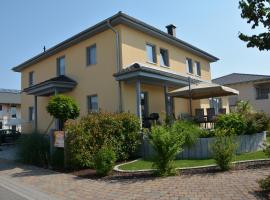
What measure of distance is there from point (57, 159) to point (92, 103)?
6.83m

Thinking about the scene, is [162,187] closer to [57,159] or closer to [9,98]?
[57,159]

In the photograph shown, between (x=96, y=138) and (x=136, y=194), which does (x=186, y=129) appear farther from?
(x=136, y=194)

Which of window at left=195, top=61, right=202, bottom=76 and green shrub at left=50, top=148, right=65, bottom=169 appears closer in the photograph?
green shrub at left=50, top=148, right=65, bottom=169

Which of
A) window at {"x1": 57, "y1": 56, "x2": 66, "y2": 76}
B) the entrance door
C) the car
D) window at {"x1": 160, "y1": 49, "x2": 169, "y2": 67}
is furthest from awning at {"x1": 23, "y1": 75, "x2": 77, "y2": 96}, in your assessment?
the car

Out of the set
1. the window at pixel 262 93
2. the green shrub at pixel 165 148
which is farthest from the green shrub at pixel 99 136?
the window at pixel 262 93

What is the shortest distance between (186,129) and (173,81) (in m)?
6.02

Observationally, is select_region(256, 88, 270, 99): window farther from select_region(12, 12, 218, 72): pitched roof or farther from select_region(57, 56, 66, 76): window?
select_region(57, 56, 66, 76): window

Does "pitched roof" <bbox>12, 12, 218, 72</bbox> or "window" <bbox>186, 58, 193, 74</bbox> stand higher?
"pitched roof" <bbox>12, 12, 218, 72</bbox>

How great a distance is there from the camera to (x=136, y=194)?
23.3 ft

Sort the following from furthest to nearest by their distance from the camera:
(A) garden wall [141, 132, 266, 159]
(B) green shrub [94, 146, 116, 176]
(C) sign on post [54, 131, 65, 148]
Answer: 1. (C) sign on post [54, 131, 65, 148]
2. (A) garden wall [141, 132, 266, 159]
3. (B) green shrub [94, 146, 116, 176]

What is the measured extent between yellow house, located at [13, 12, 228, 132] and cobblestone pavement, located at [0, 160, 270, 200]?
6.56 metres

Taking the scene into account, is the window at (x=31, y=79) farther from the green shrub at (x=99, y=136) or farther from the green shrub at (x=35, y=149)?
the green shrub at (x=99, y=136)

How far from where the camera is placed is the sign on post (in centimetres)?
1149

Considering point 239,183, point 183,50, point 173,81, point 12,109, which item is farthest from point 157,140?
point 12,109
